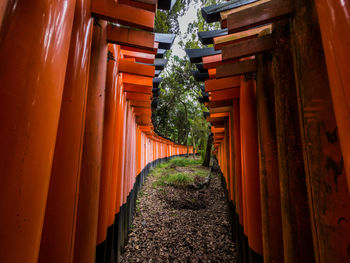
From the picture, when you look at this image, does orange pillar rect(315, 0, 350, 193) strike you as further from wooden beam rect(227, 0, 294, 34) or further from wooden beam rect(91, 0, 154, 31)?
wooden beam rect(91, 0, 154, 31)

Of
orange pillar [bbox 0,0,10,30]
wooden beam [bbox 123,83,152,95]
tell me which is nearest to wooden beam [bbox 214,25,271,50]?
wooden beam [bbox 123,83,152,95]

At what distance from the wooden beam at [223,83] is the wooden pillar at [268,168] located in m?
0.81

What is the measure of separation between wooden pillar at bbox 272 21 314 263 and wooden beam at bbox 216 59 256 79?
0.49 m

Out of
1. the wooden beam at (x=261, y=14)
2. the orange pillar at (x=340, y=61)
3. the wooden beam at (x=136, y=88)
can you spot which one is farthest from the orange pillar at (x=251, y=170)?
the wooden beam at (x=136, y=88)

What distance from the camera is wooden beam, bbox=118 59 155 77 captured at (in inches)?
103

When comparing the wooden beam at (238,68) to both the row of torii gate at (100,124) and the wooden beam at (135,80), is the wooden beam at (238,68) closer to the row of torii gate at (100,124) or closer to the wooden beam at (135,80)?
the row of torii gate at (100,124)

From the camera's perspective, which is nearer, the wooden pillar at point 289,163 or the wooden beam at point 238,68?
the wooden pillar at point 289,163

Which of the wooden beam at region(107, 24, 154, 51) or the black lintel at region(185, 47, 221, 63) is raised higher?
the black lintel at region(185, 47, 221, 63)

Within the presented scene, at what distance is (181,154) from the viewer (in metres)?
35.9

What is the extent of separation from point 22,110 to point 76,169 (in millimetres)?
594

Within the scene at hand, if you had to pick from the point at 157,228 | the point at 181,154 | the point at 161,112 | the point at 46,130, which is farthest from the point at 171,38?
the point at 181,154

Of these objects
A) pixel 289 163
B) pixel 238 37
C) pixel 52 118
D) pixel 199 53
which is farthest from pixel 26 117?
pixel 199 53

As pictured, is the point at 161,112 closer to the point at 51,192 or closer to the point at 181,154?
the point at 51,192

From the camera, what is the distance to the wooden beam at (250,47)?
1.65 m
